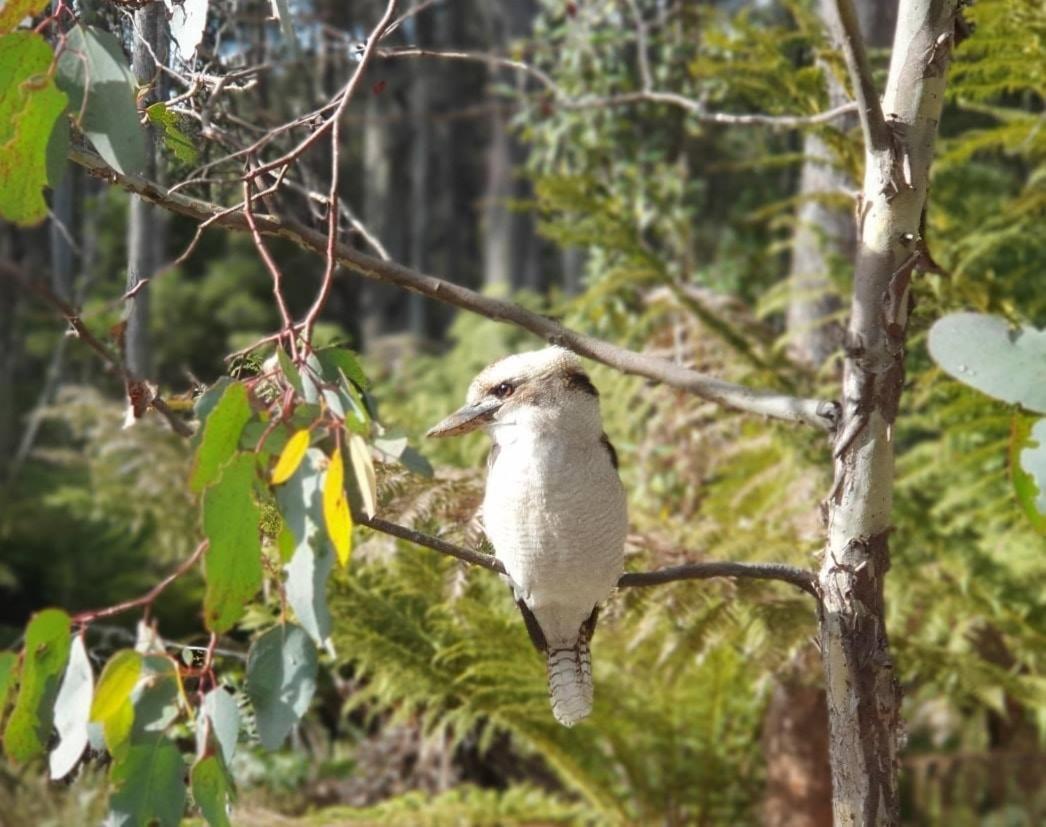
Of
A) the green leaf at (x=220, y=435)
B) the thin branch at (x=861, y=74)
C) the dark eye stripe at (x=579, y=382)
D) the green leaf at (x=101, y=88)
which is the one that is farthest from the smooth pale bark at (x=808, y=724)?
the green leaf at (x=220, y=435)

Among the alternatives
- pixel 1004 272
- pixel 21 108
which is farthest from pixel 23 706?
pixel 1004 272

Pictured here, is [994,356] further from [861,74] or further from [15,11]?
[15,11]

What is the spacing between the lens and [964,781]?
195 inches

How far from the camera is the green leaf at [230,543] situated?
1.04 m

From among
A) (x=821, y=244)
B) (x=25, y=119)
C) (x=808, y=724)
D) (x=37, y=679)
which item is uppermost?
(x=25, y=119)

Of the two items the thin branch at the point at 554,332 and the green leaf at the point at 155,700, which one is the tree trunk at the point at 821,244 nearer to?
the thin branch at the point at 554,332

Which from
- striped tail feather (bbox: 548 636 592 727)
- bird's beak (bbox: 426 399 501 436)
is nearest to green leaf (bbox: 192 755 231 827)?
bird's beak (bbox: 426 399 501 436)

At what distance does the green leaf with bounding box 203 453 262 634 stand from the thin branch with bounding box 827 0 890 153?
0.79 m

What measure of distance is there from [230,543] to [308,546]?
6cm

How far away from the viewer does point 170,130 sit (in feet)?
5.05

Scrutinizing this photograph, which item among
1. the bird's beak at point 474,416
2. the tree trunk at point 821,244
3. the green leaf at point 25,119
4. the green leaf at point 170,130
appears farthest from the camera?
the tree trunk at point 821,244

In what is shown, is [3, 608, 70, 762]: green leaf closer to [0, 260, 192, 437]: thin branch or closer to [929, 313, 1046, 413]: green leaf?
[0, 260, 192, 437]: thin branch

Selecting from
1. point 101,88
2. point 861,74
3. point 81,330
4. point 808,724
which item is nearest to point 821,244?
point 808,724

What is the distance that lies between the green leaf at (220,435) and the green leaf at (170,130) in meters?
0.57
